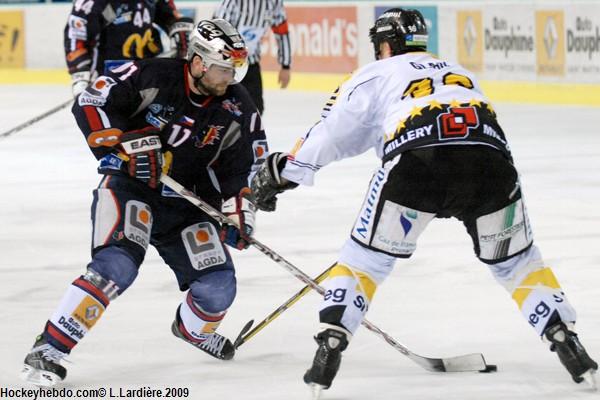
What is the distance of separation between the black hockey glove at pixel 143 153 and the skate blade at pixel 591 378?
1.43m

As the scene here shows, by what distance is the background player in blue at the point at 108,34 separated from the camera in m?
7.82

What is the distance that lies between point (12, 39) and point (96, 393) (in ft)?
45.2

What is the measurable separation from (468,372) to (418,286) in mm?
1336

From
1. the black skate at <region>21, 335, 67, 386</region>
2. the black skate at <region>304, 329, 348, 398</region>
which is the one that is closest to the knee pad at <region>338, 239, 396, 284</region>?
Result: the black skate at <region>304, 329, 348, 398</region>

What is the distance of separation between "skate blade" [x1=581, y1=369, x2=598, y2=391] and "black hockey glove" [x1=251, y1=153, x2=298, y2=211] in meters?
0.96

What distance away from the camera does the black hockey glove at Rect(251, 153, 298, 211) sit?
13.0 feet

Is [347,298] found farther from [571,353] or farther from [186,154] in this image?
[186,154]

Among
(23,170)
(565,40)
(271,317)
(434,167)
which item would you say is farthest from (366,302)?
(565,40)

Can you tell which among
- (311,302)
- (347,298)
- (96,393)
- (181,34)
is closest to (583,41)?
(181,34)

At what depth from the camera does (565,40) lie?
11.8m

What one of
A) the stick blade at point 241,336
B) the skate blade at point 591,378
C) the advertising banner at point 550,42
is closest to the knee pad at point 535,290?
the skate blade at point 591,378

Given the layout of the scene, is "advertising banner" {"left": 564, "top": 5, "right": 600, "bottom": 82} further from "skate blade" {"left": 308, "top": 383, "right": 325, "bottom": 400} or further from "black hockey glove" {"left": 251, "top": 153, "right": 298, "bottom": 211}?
"skate blade" {"left": 308, "top": 383, "right": 325, "bottom": 400}

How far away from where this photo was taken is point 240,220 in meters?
4.44

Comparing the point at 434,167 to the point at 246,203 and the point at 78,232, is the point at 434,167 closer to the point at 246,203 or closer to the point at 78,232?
the point at 246,203
